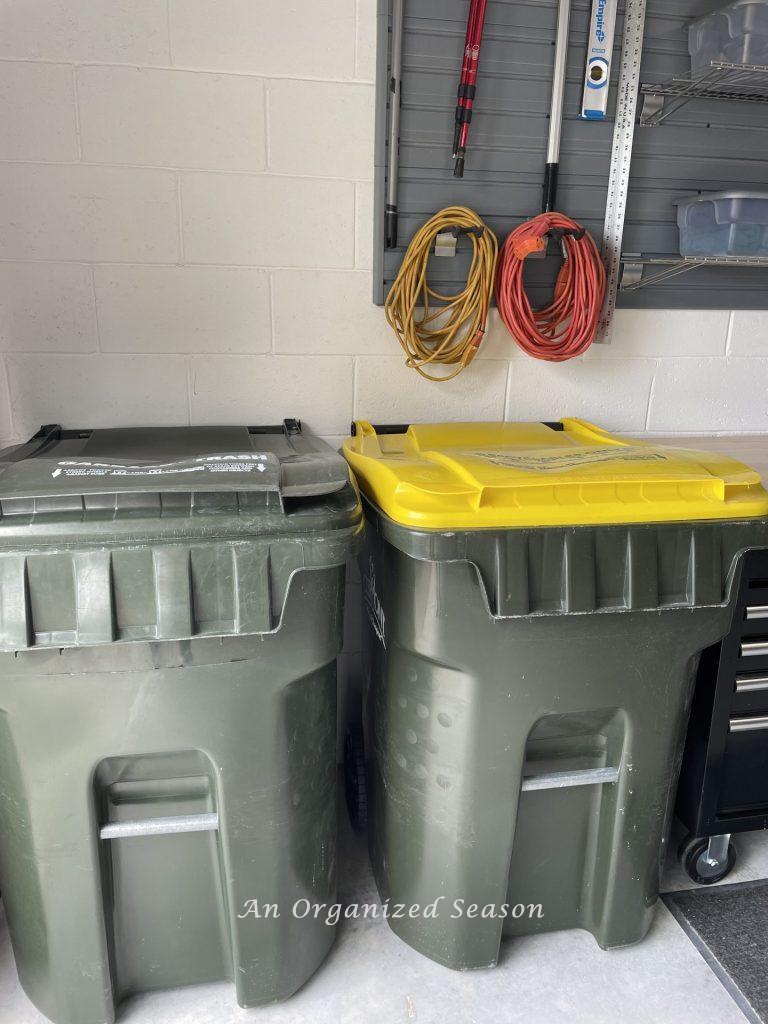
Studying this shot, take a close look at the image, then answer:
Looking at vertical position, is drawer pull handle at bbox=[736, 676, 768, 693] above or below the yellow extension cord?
below

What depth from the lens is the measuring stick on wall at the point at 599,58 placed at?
1.65 m

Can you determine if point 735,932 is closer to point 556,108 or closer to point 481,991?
point 481,991

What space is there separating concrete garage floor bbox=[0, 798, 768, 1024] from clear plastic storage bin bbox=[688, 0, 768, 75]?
1.91m

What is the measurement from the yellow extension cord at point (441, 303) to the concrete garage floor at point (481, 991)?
4.35ft

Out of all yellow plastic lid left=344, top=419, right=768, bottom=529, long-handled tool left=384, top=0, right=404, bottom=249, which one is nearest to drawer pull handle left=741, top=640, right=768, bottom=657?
yellow plastic lid left=344, top=419, right=768, bottom=529

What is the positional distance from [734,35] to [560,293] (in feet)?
2.16

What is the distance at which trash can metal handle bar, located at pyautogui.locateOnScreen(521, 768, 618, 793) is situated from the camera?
4.36 ft

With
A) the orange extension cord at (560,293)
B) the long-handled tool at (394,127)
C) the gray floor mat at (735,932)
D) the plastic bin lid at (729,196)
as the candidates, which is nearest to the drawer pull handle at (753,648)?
the gray floor mat at (735,932)

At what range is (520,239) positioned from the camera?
65.4 inches

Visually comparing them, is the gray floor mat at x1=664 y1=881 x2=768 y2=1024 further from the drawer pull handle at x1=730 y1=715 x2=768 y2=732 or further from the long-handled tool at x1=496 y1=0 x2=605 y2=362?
the long-handled tool at x1=496 y1=0 x2=605 y2=362

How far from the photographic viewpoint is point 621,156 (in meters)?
1.76

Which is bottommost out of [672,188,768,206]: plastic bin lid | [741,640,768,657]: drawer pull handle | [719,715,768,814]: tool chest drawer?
[719,715,768,814]: tool chest drawer

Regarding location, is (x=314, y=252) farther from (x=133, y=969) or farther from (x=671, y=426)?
(x=133, y=969)

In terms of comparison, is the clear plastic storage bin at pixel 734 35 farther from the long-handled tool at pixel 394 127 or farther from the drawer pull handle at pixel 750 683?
the drawer pull handle at pixel 750 683
